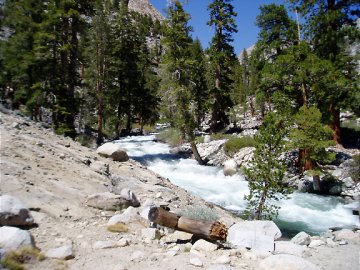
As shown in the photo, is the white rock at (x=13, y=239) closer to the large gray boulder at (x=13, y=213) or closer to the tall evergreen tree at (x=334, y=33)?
the large gray boulder at (x=13, y=213)

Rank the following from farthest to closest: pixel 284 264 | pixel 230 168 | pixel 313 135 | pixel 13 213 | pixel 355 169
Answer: pixel 230 168
pixel 355 169
pixel 313 135
pixel 13 213
pixel 284 264

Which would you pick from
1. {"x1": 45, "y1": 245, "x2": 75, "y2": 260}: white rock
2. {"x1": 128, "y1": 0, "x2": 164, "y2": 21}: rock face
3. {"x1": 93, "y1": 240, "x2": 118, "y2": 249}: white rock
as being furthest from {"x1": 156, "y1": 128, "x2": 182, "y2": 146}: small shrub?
{"x1": 128, "y1": 0, "x2": 164, "y2": 21}: rock face

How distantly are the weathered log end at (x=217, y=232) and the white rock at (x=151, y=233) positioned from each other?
1.24 meters

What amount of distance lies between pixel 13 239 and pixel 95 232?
1.87 m

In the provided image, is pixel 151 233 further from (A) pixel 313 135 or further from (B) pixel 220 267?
Answer: (A) pixel 313 135

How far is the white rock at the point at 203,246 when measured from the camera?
7191 millimetres

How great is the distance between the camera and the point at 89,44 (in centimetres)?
3209

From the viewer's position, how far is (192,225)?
297 inches

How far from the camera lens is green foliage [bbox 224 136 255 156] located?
86.5ft

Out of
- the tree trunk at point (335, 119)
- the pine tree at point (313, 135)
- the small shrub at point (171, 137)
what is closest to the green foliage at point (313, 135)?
the pine tree at point (313, 135)

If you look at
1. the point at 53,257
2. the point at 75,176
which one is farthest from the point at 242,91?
the point at 53,257

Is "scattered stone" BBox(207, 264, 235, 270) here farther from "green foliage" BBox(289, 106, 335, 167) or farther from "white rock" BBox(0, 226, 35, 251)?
"green foliage" BBox(289, 106, 335, 167)

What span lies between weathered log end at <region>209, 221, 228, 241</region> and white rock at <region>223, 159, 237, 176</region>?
16.0 metres

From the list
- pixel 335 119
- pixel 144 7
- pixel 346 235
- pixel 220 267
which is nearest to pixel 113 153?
pixel 346 235
